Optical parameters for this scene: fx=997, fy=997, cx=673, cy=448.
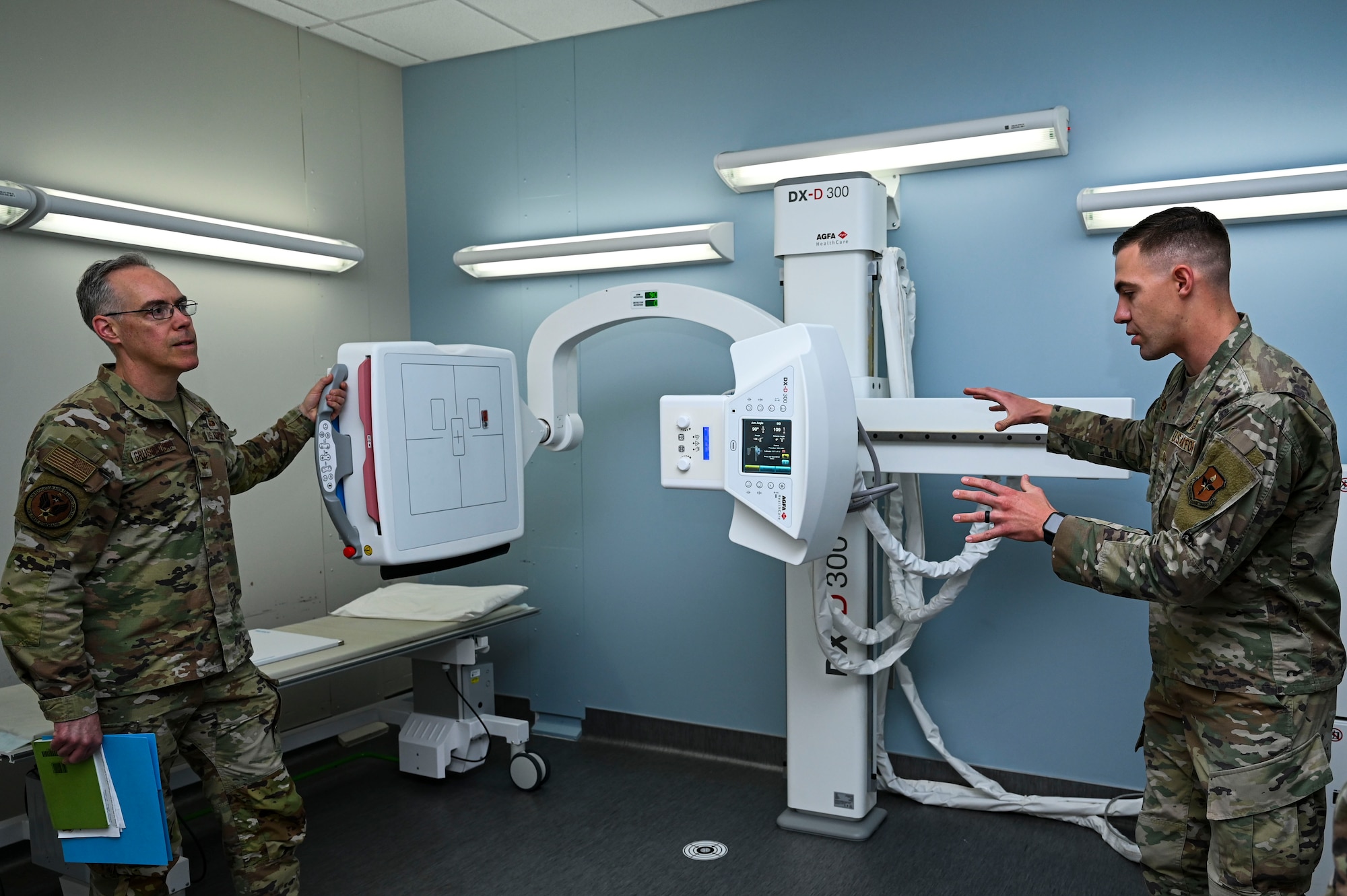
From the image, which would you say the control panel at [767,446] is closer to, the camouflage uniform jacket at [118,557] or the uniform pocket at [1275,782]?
the uniform pocket at [1275,782]

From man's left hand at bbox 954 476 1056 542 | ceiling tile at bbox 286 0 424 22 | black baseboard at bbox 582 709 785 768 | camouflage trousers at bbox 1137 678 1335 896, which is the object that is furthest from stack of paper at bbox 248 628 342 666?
camouflage trousers at bbox 1137 678 1335 896

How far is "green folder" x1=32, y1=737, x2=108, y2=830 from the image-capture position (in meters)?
2.24

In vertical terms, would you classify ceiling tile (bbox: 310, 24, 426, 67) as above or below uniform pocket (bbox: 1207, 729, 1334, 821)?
above

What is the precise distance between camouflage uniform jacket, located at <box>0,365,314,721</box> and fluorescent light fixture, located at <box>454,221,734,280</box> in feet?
5.66

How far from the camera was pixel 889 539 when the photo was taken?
297 centimetres

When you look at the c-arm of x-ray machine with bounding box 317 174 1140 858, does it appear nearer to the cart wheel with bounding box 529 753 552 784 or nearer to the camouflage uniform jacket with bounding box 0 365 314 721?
the camouflage uniform jacket with bounding box 0 365 314 721

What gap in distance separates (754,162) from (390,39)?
193 centimetres

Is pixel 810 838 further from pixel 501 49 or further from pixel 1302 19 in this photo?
pixel 501 49

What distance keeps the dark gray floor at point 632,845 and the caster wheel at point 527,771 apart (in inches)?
1.9

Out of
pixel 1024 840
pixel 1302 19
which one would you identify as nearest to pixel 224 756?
pixel 1024 840

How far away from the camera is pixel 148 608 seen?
2.36 meters

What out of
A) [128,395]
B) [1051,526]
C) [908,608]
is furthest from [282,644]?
[1051,526]

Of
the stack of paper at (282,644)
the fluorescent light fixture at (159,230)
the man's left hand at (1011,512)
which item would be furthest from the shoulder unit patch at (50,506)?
the man's left hand at (1011,512)

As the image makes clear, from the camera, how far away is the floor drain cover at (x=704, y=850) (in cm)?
320
